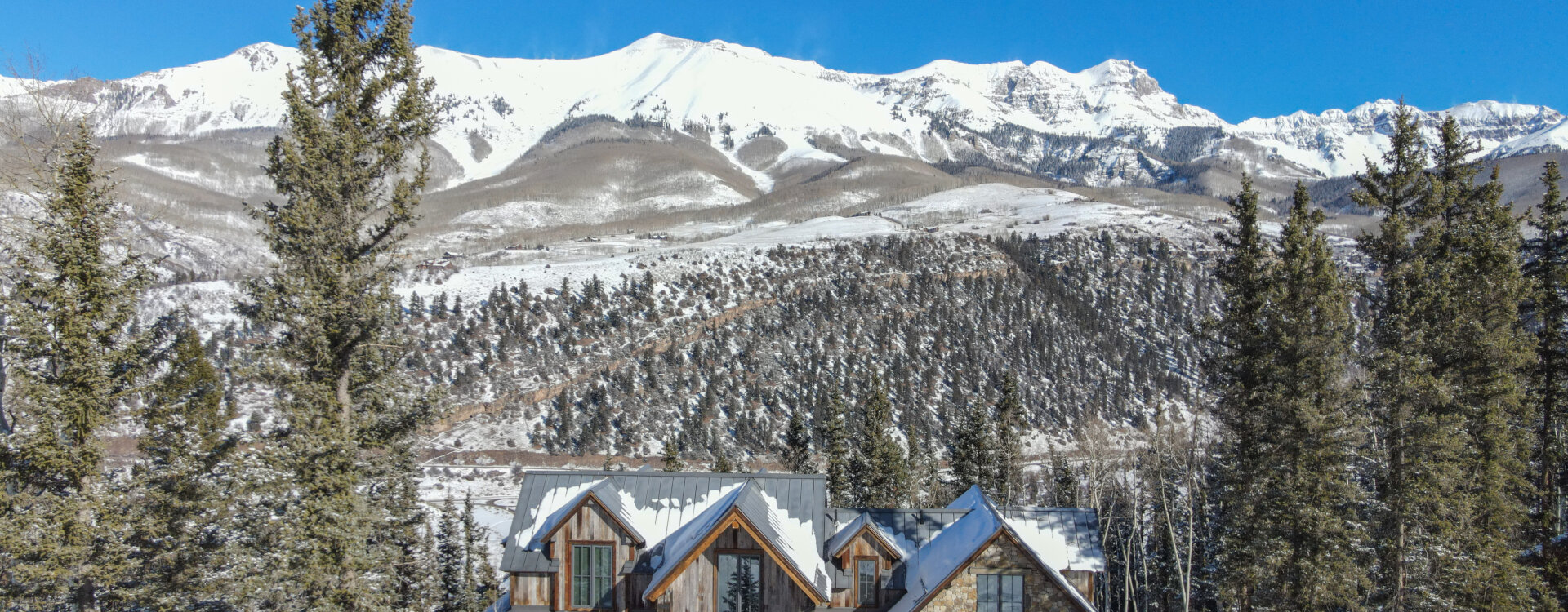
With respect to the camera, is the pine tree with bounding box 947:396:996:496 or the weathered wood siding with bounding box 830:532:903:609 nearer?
the weathered wood siding with bounding box 830:532:903:609

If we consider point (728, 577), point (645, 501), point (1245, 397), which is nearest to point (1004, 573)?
point (728, 577)

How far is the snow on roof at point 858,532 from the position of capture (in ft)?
69.8

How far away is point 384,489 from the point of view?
16.2m

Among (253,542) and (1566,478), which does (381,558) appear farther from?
(1566,478)

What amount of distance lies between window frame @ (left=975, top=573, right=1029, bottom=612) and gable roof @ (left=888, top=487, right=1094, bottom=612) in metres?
0.78

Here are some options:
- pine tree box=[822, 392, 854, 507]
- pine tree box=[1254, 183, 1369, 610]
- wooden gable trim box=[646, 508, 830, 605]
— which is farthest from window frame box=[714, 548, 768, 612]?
pine tree box=[822, 392, 854, 507]

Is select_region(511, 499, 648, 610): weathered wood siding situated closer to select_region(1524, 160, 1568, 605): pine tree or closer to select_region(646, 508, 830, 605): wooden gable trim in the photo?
select_region(646, 508, 830, 605): wooden gable trim

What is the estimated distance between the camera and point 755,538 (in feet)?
63.6

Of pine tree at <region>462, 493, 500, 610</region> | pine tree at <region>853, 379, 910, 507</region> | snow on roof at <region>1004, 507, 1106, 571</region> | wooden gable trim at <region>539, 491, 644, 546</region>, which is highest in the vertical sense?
wooden gable trim at <region>539, 491, 644, 546</region>

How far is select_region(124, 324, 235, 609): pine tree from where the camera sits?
15516 mm

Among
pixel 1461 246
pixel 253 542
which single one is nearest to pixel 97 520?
pixel 253 542

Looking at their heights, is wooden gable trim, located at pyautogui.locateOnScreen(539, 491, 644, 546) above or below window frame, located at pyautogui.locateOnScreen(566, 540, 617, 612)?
above

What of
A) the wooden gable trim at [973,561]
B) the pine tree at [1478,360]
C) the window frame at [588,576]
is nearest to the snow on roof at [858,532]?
the wooden gable trim at [973,561]

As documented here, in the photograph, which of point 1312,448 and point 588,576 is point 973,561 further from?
point 588,576
